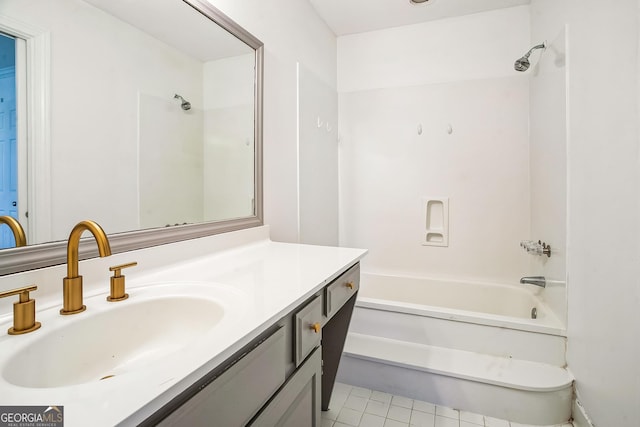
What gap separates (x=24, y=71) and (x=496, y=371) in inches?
80.3

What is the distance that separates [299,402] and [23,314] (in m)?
0.65

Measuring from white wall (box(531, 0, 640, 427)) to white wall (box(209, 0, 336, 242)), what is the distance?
141 centimetres

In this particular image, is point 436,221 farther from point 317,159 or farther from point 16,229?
point 16,229

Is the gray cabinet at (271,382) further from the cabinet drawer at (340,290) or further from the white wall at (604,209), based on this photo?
the white wall at (604,209)

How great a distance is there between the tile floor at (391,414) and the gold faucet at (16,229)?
1.36 metres

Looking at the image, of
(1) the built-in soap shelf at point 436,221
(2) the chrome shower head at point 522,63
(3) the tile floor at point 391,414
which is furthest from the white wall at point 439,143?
(3) the tile floor at point 391,414

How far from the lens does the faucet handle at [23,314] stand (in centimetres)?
59

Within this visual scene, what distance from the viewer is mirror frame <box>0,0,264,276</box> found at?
27.5 inches

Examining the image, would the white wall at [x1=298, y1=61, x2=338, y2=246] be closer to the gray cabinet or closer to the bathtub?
the bathtub

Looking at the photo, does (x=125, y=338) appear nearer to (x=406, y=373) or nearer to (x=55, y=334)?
(x=55, y=334)

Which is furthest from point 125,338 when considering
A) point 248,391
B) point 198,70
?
point 198,70

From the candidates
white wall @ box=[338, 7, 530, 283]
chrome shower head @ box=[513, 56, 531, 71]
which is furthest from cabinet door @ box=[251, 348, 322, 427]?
chrome shower head @ box=[513, 56, 531, 71]

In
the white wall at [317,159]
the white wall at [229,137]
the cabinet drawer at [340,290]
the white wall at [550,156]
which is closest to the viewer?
the cabinet drawer at [340,290]

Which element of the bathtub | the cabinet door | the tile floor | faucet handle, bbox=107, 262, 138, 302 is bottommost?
the tile floor
